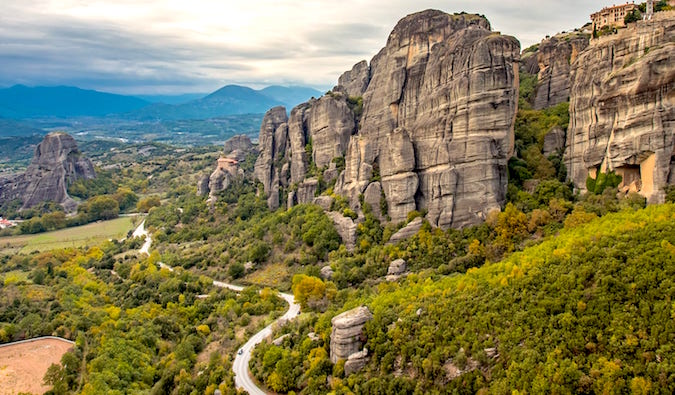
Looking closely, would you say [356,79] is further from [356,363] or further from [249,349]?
[356,363]

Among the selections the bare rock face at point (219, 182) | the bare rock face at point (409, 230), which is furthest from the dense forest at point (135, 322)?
the bare rock face at point (219, 182)

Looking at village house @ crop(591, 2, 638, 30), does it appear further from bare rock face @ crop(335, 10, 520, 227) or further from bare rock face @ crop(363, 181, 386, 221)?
bare rock face @ crop(363, 181, 386, 221)

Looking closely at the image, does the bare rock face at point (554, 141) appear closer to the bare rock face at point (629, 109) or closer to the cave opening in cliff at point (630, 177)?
the bare rock face at point (629, 109)

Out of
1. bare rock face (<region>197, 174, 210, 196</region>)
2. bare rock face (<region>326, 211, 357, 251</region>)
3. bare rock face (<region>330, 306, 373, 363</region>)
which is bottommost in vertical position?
bare rock face (<region>330, 306, 373, 363</region>)

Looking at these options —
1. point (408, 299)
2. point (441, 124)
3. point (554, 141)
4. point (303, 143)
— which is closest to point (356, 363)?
point (408, 299)

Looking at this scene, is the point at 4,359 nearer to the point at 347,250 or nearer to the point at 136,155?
the point at 347,250

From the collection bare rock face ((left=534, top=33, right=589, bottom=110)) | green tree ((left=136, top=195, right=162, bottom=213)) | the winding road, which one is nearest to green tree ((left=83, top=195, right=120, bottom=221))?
green tree ((left=136, top=195, right=162, bottom=213))

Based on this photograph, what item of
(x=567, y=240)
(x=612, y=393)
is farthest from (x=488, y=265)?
(x=612, y=393)
